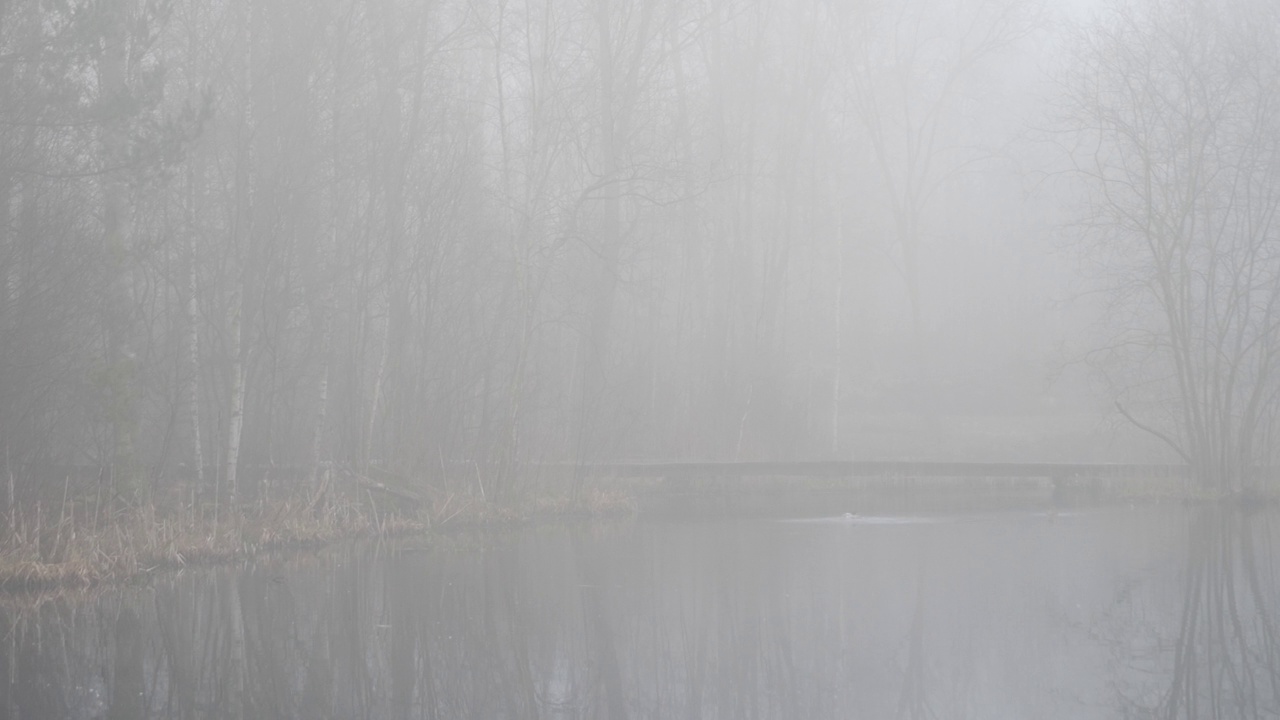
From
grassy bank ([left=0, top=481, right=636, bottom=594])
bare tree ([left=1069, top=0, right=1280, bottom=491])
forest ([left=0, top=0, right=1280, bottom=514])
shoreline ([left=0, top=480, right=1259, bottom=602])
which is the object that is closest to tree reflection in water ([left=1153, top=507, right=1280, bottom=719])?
bare tree ([left=1069, top=0, right=1280, bottom=491])

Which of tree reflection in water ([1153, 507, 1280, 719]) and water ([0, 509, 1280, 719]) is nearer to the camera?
tree reflection in water ([1153, 507, 1280, 719])

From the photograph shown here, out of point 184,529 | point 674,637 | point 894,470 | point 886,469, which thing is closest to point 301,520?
point 184,529

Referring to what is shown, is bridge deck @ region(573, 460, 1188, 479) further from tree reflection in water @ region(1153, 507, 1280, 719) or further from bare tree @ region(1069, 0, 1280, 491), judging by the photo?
tree reflection in water @ region(1153, 507, 1280, 719)

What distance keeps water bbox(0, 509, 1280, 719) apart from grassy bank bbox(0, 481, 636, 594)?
58 centimetres

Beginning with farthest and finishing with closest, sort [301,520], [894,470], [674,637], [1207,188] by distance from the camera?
[894,470] < [1207,188] < [301,520] < [674,637]

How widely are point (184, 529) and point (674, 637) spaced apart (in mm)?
6642

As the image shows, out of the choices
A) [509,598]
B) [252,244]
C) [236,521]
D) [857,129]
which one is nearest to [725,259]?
[857,129]

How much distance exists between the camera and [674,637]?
30.1 feet

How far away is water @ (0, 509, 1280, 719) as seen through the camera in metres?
7.19

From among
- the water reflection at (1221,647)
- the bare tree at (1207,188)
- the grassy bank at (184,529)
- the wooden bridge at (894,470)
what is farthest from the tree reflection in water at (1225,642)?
the wooden bridge at (894,470)

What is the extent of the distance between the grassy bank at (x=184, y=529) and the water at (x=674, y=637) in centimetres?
58

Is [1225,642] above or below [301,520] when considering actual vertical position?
below

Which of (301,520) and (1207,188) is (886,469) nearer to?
(1207,188)

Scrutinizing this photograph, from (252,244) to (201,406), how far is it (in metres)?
4.03
